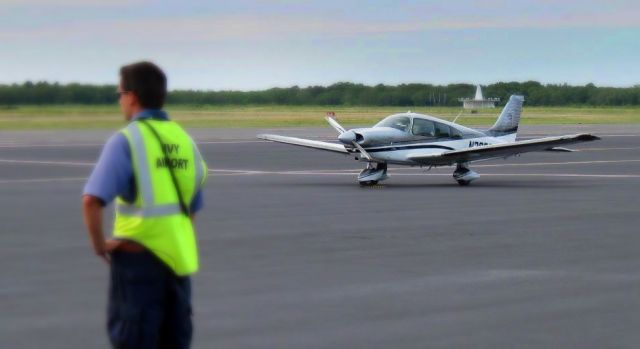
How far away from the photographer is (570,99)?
96.9 m

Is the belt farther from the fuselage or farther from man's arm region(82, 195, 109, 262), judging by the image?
the fuselage

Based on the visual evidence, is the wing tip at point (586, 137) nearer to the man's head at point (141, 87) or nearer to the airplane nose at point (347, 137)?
the airplane nose at point (347, 137)

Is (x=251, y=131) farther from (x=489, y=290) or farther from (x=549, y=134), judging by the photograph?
(x=489, y=290)

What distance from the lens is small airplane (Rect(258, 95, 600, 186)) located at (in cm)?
2350

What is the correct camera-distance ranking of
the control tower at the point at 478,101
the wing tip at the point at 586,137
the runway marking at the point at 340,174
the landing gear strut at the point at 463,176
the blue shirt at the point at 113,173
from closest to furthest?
1. the blue shirt at the point at 113,173
2. the wing tip at the point at 586,137
3. the landing gear strut at the point at 463,176
4. the runway marking at the point at 340,174
5. the control tower at the point at 478,101

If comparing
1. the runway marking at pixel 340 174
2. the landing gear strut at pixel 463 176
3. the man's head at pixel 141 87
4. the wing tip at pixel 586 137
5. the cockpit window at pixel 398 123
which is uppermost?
the man's head at pixel 141 87

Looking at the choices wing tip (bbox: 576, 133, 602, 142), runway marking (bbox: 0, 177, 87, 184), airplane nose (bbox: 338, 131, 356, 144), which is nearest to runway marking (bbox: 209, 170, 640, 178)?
runway marking (bbox: 0, 177, 87, 184)

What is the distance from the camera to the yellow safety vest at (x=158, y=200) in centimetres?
512

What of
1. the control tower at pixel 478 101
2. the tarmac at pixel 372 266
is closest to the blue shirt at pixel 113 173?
the tarmac at pixel 372 266

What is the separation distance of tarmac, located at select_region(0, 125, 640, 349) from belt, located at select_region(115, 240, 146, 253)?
2855 mm

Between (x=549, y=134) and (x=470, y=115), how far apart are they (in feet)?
71.8

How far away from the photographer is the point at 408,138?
24.0m

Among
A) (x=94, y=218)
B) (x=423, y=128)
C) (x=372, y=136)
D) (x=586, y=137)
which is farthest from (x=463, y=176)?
(x=94, y=218)

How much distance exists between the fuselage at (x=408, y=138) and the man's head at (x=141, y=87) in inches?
707
